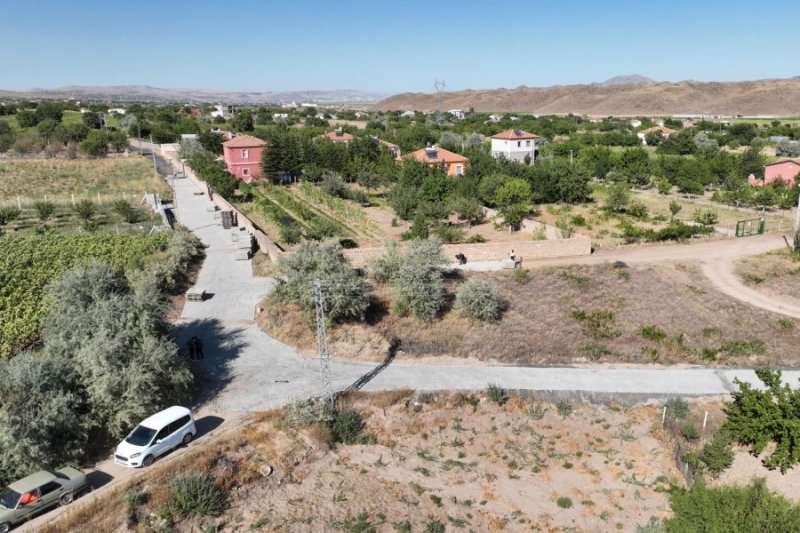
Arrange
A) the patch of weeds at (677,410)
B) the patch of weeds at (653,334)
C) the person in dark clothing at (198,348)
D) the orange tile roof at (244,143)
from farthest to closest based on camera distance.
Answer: the orange tile roof at (244,143), the patch of weeds at (653,334), the person in dark clothing at (198,348), the patch of weeds at (677,410)

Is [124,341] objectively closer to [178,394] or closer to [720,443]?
[178,394]

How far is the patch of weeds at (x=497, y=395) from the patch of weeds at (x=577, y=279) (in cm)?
1024

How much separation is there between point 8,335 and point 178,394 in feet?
29.0

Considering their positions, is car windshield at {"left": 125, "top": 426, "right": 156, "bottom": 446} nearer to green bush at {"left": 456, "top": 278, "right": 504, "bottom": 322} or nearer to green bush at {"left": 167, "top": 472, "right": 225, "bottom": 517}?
green bush at {"left": 167, "top": 472, "right": 225, "bottom": 517}

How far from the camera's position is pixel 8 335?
22.1m

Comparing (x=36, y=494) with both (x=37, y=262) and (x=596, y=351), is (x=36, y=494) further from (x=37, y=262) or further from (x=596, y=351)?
(x=37, y=262)

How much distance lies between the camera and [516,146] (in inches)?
2653

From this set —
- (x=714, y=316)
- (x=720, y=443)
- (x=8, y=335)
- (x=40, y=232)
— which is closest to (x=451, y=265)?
(x=714, y=316)

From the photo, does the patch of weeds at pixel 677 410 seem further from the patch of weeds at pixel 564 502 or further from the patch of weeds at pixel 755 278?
the patch of weeds at pixel 755 278

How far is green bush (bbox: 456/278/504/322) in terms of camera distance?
79.2ft

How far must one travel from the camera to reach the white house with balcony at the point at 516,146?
67.2 metres

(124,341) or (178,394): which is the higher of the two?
(124,341)

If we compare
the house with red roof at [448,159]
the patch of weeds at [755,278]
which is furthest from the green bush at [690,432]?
the house with red roof at [448,159]

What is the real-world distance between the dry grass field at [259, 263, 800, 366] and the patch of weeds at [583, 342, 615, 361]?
37mm
